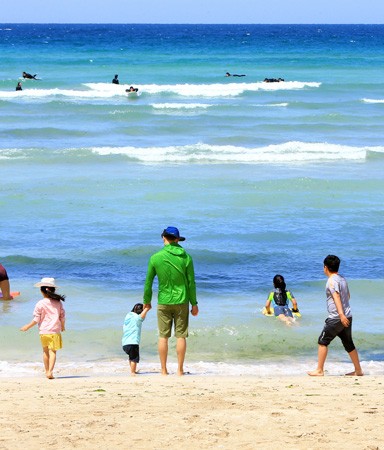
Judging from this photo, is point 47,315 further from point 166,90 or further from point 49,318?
point 166,90

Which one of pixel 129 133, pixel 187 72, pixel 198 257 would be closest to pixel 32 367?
pixel 198 257

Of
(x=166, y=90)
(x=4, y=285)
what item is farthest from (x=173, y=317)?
(x=166, y=90)

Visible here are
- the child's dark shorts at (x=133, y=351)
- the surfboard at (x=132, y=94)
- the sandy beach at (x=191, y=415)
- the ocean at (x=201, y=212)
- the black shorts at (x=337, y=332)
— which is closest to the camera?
the sandy beach at (x=191, y=415)

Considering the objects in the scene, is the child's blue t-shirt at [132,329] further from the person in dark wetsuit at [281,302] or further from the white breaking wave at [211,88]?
the white breaking wave at [211,88]

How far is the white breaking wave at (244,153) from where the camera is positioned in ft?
88.6

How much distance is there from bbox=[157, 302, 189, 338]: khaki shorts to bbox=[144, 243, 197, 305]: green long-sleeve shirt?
0.21ft

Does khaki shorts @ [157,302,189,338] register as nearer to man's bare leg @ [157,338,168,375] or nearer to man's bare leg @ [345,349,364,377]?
man's bare leg @ [157,338,168,375]

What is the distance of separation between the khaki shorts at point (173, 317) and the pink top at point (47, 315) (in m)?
1.07

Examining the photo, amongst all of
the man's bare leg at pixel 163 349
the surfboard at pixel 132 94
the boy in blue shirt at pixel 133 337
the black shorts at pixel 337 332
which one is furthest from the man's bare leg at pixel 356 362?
the surfboard at pixel 132 94

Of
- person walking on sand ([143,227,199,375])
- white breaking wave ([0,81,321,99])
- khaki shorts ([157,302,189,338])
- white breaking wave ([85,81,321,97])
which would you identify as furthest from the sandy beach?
white breaking wave ([85,81,321,97])

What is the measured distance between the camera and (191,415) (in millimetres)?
7031

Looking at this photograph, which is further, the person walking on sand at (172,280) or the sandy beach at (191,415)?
the person walking on sand at (172,280)

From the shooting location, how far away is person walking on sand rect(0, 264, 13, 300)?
42.4 feet

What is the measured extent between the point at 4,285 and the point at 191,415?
647cm
